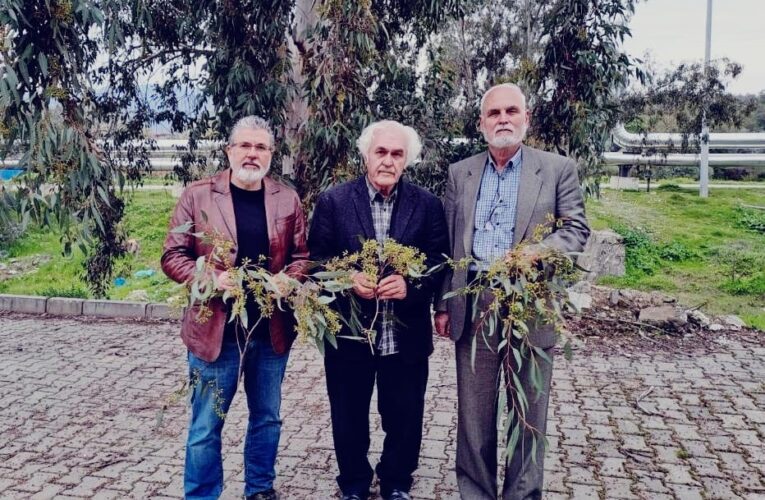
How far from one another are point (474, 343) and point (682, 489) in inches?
74.1

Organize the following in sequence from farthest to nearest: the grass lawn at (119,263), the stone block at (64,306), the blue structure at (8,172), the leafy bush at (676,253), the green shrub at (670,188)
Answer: the green shrub at (670,188) → the leafy bush at (676,253) → the grass lawn at (119,263) → the stone block at (64,306) → the blue structure at (8,172)

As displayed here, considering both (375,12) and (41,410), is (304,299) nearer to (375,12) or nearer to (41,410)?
(375,12)

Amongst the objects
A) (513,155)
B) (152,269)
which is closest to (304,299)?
(513,155)

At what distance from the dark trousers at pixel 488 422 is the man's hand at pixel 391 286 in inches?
15.4

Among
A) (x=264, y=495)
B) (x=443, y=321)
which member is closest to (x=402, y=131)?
(x=443, y=321)

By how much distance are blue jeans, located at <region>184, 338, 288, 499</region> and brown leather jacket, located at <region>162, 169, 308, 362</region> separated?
9 centimetres

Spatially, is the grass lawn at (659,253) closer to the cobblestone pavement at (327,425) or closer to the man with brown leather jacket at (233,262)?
the cobblestone pavement at (327,425)

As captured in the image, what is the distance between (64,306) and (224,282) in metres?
7.01

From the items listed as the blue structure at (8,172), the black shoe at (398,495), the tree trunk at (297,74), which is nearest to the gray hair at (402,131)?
the black shoe at (398,495)

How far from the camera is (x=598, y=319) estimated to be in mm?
8250

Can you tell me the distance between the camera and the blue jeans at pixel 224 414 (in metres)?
3.41

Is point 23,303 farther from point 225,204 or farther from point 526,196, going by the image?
point 526,196

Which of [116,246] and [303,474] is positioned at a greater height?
[116,246]

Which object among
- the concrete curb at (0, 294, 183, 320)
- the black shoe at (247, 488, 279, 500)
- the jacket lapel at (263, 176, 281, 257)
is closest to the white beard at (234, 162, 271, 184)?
the jacket lapel at (263, 176, 281, 257)
